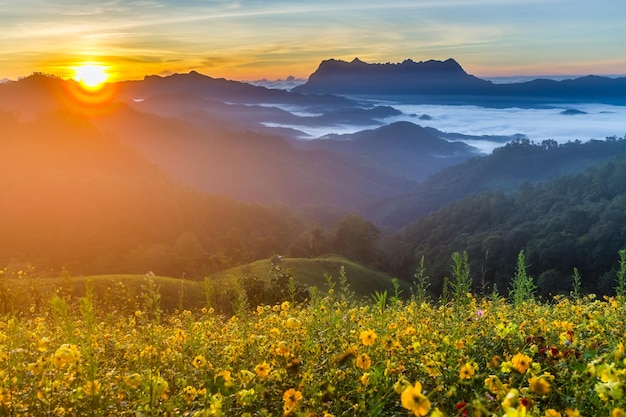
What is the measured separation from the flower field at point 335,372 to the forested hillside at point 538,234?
139 feet

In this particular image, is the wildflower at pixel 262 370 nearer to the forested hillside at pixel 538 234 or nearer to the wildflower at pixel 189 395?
the wildflower at pixel 189 395

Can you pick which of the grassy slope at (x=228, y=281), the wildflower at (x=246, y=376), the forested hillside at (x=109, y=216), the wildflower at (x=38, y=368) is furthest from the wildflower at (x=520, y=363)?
the forested hillside at (x=109, y=216)

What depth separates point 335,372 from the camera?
3.88m

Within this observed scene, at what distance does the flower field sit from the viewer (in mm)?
2963

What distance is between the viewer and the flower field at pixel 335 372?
296 centimetres

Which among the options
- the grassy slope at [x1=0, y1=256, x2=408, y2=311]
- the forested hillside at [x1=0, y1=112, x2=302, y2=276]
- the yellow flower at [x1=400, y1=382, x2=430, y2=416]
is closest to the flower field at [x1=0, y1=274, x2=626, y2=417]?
the yellow flower at [x1=400, y1=382, x2=430, y2=416]

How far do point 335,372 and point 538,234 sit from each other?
3218 inches

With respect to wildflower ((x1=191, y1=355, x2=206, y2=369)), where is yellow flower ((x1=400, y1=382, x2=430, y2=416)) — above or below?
above

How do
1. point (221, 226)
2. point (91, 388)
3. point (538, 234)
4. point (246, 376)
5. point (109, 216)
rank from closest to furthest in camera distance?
1. point (91, 388)
2. point (246, 376)
3. point (538, 234)
4. point (109, 216)
5. point (221, 226)

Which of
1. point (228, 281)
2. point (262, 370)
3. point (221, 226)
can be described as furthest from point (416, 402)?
point (221, 226)

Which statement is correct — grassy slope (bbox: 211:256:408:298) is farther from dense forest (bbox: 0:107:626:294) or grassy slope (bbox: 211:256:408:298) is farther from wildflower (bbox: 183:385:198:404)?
wildflower (bbox: 183:385:198:404)

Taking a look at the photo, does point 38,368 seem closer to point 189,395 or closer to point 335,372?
point 189,395

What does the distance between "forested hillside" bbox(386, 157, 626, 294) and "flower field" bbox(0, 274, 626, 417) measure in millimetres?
42383

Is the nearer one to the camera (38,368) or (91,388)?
(91,388)
